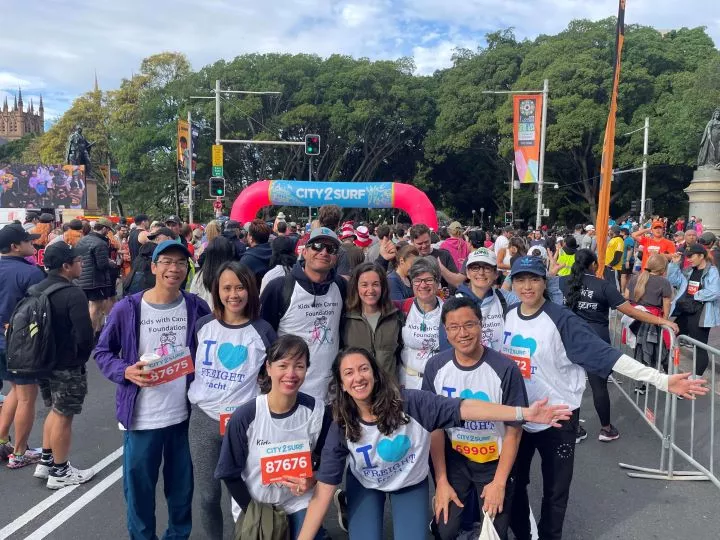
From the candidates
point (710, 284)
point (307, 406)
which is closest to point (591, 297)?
point (710, 284)

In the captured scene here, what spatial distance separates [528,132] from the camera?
1948 centimetres

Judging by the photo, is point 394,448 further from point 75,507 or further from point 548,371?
point 75,507

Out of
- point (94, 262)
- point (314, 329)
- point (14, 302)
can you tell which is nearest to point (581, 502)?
point (314, 329)

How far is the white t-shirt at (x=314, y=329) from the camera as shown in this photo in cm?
374

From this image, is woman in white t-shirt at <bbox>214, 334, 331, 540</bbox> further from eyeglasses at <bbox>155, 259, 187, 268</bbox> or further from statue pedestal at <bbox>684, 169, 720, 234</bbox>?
statue pedestal at <bbox>684, 169, 720, 234</bbox>

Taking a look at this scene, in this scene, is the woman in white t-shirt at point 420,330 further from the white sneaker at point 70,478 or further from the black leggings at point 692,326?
the black leggings at point 692,326

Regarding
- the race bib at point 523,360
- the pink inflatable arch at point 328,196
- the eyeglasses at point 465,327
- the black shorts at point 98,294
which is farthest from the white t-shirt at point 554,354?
the pink inflatable arch at point 328,196

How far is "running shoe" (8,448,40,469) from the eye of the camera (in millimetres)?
4926

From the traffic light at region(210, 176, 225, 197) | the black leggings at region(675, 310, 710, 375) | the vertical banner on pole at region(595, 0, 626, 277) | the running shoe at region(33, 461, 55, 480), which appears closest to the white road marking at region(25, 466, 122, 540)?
the running shoe at region(33, 461, 55, 480)

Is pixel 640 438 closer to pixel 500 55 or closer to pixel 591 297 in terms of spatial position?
pixel 591 297

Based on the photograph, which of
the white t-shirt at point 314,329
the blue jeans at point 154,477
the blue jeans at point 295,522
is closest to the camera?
the blue jeans at point 295,522

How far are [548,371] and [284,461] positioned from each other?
157 cm

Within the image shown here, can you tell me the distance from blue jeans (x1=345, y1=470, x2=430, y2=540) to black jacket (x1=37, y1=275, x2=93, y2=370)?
2.51 metres

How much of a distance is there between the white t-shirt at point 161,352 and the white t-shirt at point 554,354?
1.95 metres
